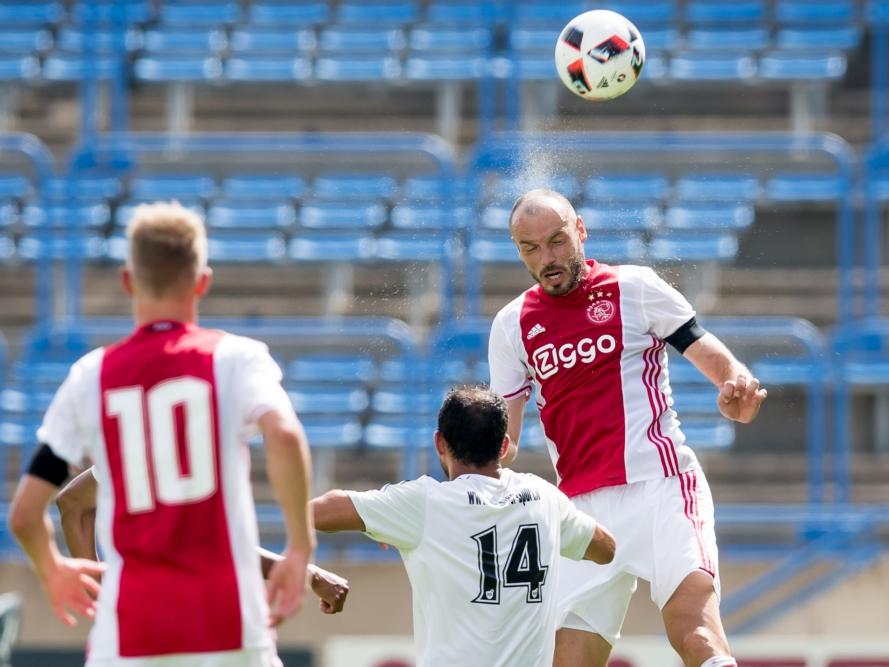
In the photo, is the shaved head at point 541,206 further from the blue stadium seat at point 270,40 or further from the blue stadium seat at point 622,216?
the blue stadium seat at point 270,40

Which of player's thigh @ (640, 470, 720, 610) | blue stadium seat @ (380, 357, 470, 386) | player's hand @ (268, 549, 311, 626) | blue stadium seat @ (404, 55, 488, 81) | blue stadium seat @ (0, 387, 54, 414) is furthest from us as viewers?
blue stadium seat @ (404, 55, 488, 81)

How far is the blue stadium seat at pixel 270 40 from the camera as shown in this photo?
42.1 ft

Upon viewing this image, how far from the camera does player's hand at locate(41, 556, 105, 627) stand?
12.3 feet

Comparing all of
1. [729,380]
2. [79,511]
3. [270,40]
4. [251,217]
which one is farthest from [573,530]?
[270,40]

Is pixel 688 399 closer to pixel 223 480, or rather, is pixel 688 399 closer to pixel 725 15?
pixel 725 15

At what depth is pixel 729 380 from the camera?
5.06m

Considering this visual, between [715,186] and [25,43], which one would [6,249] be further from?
[715,186]

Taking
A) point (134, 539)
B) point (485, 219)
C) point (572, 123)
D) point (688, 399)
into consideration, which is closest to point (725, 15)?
point (572, 123)

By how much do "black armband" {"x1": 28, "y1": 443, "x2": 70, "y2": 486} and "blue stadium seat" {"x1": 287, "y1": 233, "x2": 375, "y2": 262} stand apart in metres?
7.50

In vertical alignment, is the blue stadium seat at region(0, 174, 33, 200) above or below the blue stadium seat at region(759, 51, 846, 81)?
below

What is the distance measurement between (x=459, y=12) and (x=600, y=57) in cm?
702

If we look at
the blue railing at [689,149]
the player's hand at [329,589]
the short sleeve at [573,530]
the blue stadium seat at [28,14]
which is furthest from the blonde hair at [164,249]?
the blue stadium seat at [28,14]

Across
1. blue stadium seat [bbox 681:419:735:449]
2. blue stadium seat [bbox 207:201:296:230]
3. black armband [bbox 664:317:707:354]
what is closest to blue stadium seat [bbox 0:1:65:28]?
blue stadium seat [bbox 207:201:296:230]

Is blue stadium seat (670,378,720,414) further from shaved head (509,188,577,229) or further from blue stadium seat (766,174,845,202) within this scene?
shaved head (509,188,577,229)
